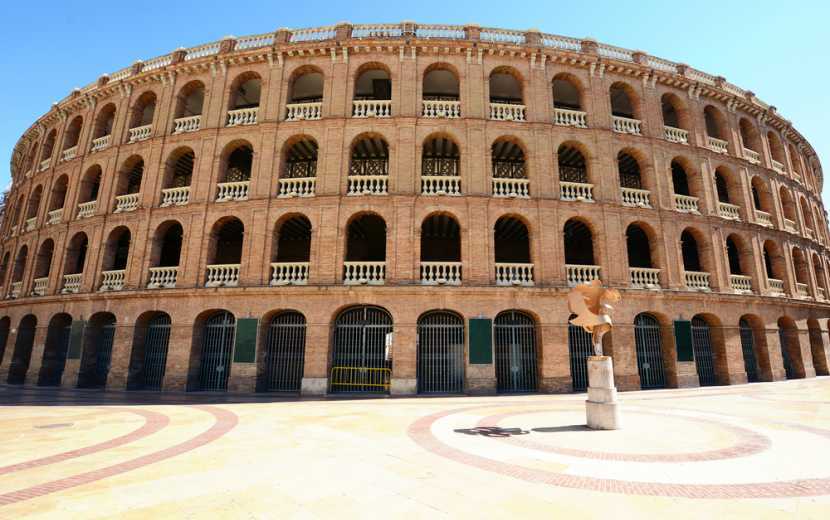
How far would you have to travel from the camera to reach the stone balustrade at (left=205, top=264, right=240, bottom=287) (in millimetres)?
17547

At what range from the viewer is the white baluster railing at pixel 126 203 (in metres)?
19.9

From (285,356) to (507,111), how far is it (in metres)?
16.2

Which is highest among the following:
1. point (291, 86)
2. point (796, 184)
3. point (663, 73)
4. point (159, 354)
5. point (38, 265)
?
point (663, 73)

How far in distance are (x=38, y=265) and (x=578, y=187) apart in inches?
1219

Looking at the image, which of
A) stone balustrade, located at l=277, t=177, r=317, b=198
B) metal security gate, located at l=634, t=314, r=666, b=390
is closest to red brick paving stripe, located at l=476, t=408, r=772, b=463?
metal security gate, located at l=634, t=314, r=666, b=390

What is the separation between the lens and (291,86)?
2006 centimetres

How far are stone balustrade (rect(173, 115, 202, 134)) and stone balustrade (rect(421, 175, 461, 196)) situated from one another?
493 inches

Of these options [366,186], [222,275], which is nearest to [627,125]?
[366,186]

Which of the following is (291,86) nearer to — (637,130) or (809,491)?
(637,130)

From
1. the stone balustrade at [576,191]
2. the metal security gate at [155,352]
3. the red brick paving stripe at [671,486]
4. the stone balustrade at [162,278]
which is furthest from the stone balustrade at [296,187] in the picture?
the red brick paving stripe at [671,486]

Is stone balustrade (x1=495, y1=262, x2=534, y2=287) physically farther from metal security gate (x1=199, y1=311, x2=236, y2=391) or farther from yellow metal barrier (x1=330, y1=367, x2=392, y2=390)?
metal security gate (x1=199, y1=311, x2=236, y2=391)

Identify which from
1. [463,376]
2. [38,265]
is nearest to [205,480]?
[463,376]

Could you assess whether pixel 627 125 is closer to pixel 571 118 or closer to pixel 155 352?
pixel 571 118

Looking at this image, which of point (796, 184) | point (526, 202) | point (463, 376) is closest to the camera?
point (463, 376)
